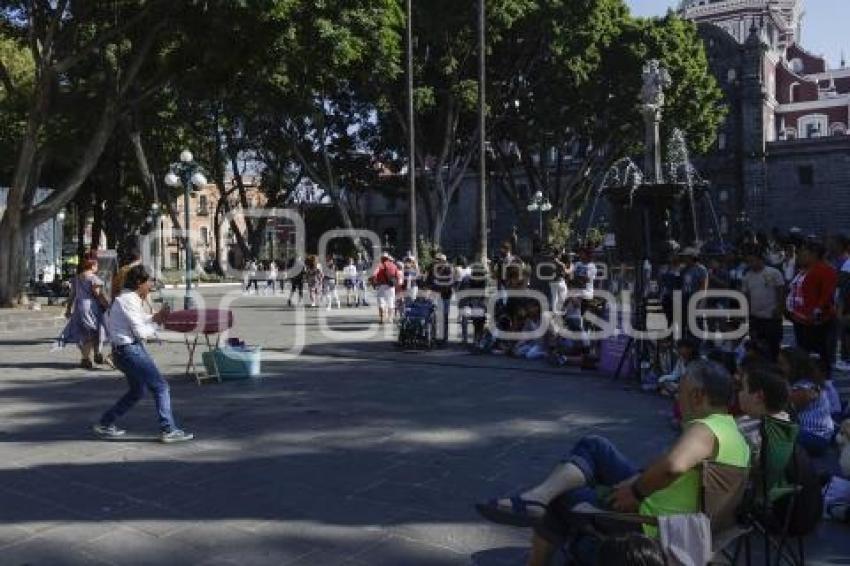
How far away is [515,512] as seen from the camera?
3.98 metres

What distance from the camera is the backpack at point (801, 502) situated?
3885 mm

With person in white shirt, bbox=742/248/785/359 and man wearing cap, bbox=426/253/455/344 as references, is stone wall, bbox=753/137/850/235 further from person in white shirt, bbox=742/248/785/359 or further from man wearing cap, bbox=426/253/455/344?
person in white shirt, bbox=742/248/785/359

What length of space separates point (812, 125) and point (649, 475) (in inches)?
2954

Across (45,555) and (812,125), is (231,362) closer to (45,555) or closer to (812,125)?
(45,555)

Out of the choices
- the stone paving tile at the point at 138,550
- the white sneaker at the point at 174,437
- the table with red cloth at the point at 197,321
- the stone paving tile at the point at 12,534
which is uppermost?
the table with red cloth at the point at 197,321

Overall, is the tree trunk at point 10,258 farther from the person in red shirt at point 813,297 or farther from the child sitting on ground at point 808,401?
the child sitting on ground at point 808,401

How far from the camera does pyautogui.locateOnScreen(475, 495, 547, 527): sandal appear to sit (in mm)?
3914

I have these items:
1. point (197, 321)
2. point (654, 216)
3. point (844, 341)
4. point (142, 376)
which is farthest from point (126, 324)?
point (654, 216)

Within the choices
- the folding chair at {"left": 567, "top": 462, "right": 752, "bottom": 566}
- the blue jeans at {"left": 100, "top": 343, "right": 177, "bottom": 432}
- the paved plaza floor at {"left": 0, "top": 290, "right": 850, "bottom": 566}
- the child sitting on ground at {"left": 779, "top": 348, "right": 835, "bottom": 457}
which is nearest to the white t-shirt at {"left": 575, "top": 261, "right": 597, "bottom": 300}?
the paved plaza floor at {"left": 0, "top": 290, "right": 850, "bottom": 566}

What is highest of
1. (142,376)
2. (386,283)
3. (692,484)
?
(386,283)

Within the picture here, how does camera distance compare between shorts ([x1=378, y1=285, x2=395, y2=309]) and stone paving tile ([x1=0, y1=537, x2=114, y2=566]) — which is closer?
stone paving tile ([x1=0, y1=537, x2=114, y2=566])

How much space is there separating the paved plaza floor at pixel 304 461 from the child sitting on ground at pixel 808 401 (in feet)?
3.89

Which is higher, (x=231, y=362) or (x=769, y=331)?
(x=769, y=331)

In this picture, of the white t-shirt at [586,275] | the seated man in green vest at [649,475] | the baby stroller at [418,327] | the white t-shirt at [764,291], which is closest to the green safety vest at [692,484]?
the seated man in green vest at [649,475]
